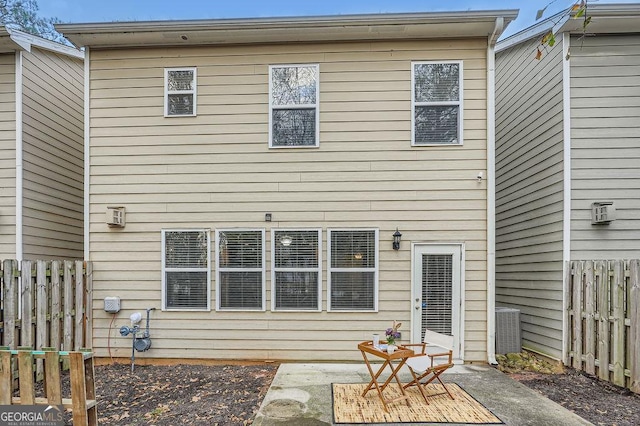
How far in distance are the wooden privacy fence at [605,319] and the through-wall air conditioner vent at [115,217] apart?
6.62m

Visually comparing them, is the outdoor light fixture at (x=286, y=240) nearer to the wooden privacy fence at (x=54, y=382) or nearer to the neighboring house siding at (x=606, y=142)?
the wooden privacy fence at (x=54, y=382)

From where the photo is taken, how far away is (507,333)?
5723mm

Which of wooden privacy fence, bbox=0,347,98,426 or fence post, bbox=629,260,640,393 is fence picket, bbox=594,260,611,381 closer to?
fence post, bbox=629,260,640,393

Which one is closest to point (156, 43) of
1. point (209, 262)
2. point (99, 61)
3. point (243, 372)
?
point (99, 61)

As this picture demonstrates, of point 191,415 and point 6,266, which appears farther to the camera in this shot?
point 6,266

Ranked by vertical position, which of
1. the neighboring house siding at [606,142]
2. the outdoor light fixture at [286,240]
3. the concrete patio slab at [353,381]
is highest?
the neighboring house siding at [606,142]

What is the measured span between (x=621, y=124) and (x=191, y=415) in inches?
269

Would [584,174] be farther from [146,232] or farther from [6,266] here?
[6,266]

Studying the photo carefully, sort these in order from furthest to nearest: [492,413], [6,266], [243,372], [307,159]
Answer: [307,159] → [243,372] → [6,266] → [492,413]

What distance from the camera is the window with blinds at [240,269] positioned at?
5422mm

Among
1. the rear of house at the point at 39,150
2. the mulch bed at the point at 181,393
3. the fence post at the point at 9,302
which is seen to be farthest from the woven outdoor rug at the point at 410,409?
the rear of house at the point at 39,150

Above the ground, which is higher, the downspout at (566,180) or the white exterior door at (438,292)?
the downspout at (566,180)

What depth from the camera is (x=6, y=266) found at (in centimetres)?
447

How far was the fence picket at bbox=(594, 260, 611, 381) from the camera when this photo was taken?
14.9 feet
